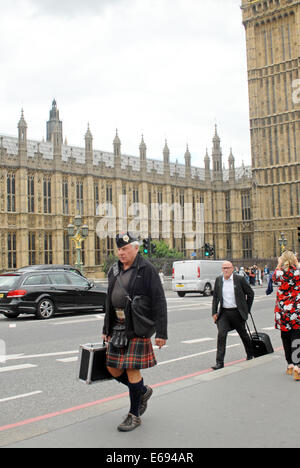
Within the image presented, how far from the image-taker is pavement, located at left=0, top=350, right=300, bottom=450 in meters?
3.86

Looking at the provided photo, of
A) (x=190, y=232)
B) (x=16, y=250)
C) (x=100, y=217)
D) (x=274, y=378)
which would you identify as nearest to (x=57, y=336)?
(x=274, y=378)

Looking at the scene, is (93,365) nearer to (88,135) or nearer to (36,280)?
(36,280)

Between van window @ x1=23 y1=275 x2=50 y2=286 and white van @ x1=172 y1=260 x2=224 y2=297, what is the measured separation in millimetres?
9856

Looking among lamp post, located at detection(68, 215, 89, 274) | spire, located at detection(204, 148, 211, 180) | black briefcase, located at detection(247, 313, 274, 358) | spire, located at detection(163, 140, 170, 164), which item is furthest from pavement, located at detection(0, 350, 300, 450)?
spire, located at detection(204, 148, 211, 180)

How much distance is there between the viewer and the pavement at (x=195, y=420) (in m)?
3.86

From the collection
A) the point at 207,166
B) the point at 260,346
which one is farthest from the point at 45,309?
the point at 207,166

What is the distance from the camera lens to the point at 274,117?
179 ft

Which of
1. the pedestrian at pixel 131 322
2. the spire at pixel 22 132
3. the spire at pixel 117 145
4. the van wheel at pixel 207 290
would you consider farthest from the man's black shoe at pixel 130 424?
the spire at pixel 117 145

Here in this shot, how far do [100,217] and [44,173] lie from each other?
20.8 ft

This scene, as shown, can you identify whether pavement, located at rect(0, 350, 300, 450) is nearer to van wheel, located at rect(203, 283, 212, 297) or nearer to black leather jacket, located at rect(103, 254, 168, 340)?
black leather jacket, located at rect(103, 254, 168, 340)

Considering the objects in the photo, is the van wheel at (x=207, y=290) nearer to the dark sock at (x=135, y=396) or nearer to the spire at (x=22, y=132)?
the dark sock at (x=135, y=396)

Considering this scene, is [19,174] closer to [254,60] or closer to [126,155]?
[126,155]

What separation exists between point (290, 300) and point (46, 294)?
992 cm

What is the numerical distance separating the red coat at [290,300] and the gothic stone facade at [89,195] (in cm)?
3532
